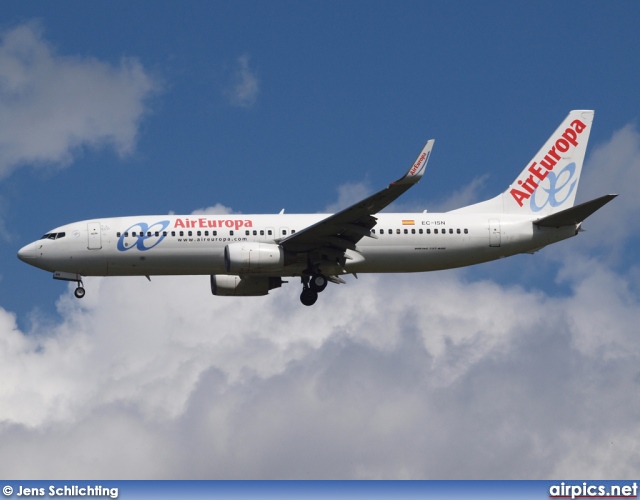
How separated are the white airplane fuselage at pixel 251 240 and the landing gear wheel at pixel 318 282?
13.4 inches

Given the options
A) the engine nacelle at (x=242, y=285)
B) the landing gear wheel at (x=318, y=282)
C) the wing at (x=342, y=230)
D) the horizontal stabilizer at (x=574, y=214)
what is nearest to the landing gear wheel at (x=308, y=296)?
the landing gear wheel at (x=318, y=282)

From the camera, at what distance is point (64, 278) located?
2272 inches

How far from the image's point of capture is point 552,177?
61.5 metres

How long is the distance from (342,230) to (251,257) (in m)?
4.03

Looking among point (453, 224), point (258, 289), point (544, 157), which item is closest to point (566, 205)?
point (544, 157)

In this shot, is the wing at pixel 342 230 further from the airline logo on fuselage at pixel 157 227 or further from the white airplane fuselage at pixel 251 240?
the airline logo on fuselage at pixel 157 227

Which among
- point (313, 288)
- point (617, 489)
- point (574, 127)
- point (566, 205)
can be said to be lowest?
point (617, 489)

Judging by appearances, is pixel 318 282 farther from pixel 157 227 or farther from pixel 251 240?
pixel 157 227

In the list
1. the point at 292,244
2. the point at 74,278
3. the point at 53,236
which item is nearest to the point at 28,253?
the point at 53,236

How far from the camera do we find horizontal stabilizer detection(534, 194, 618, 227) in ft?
179

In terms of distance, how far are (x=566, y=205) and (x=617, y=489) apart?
2317cm

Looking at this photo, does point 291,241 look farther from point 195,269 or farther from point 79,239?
point 79,239

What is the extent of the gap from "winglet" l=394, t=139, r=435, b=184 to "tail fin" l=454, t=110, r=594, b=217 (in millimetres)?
8626

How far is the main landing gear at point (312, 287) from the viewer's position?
57625 mm
